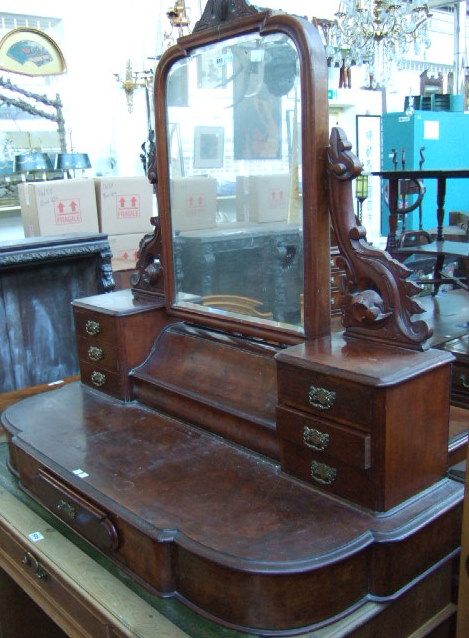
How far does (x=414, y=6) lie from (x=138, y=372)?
158 inches

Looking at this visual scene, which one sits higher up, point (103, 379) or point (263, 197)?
point (263, 197)

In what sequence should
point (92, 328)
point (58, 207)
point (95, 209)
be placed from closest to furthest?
point (92, 328), point (58, 207), point (95, 209)

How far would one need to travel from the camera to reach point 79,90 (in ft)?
16.9

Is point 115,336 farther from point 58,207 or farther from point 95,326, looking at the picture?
point 58,207

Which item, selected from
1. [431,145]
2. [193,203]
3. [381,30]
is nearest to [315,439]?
[193,203]

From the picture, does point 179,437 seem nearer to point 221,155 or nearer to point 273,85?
point 221,155

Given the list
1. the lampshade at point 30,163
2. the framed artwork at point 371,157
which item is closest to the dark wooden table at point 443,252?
the lampshade at point 30,163

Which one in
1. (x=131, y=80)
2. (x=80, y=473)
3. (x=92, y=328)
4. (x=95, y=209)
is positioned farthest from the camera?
(x=131, y=80)

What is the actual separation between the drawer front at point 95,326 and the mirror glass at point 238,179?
0.62 ft

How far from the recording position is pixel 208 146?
5.33 feet

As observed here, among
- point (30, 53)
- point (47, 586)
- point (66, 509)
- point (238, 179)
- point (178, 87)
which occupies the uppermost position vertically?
point (30, 53)

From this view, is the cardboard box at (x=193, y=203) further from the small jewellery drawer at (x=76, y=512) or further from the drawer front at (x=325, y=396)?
the small jewellery drawer at (x=76, y=512)

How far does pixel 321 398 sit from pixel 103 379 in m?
0.84

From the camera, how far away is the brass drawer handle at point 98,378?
1824 millimetres
